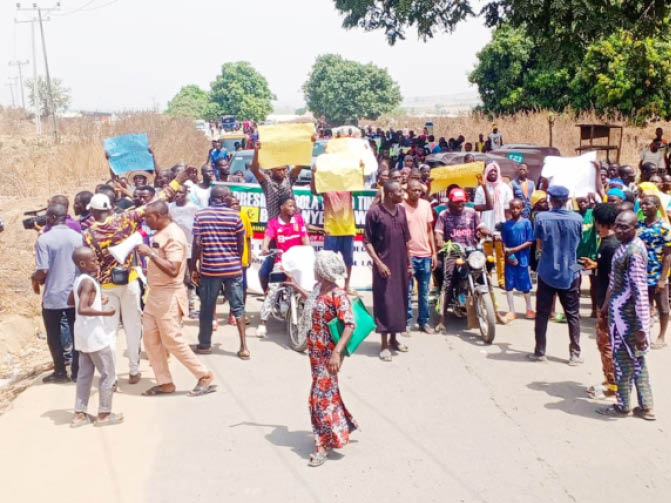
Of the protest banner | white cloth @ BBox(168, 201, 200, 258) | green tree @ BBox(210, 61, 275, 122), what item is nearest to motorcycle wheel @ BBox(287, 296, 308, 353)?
white cloth @ BBox(168, 201, 200, 258)

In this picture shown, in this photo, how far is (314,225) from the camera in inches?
442

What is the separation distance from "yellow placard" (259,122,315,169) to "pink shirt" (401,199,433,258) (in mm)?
1385

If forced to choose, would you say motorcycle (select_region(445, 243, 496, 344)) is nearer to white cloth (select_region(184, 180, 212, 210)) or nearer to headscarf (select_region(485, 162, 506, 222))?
headscarf (select_region(485, 162, 506, 222))

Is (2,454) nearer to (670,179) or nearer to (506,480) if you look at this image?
(506,480)

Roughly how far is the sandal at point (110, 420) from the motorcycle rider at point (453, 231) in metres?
4.23

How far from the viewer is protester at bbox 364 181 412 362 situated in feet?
27.3

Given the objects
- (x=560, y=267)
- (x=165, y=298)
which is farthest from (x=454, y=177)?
(x=165, y=298)

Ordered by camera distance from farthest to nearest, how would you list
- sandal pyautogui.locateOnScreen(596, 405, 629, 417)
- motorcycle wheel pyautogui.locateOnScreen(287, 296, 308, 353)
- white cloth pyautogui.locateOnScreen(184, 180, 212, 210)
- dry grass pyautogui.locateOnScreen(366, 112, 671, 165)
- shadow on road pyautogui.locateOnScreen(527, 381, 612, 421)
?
dry grass pyautogui.locateOnScreen(366, 112, 671, 165) < white cloth pyautogui.locateOnScreen(184, 180, 212, 210) < motorcycle wheel pyautogui.locateOnScreen(287, 296, 308, 353) < shadow on road pyautogui.locateOnScreen(527, 381, 612, 421) < sandal pyautogui.locateOnScreen(596, 405, 629, 417)

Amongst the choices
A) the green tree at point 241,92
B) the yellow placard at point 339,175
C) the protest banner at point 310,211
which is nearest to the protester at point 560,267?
the yellow placard at point 339,175

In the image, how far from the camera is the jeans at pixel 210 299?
8094mm

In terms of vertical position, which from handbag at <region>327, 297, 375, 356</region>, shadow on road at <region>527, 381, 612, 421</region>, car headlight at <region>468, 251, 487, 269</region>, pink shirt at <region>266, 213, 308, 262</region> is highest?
pink shirt at <region>266, 213, 308, 262</region>

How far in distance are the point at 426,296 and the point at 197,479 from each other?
14.8 ft

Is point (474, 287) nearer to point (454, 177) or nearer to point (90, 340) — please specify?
point (454, 177)

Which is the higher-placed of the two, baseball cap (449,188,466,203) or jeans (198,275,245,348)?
baseball cap (449,188,466,203)
